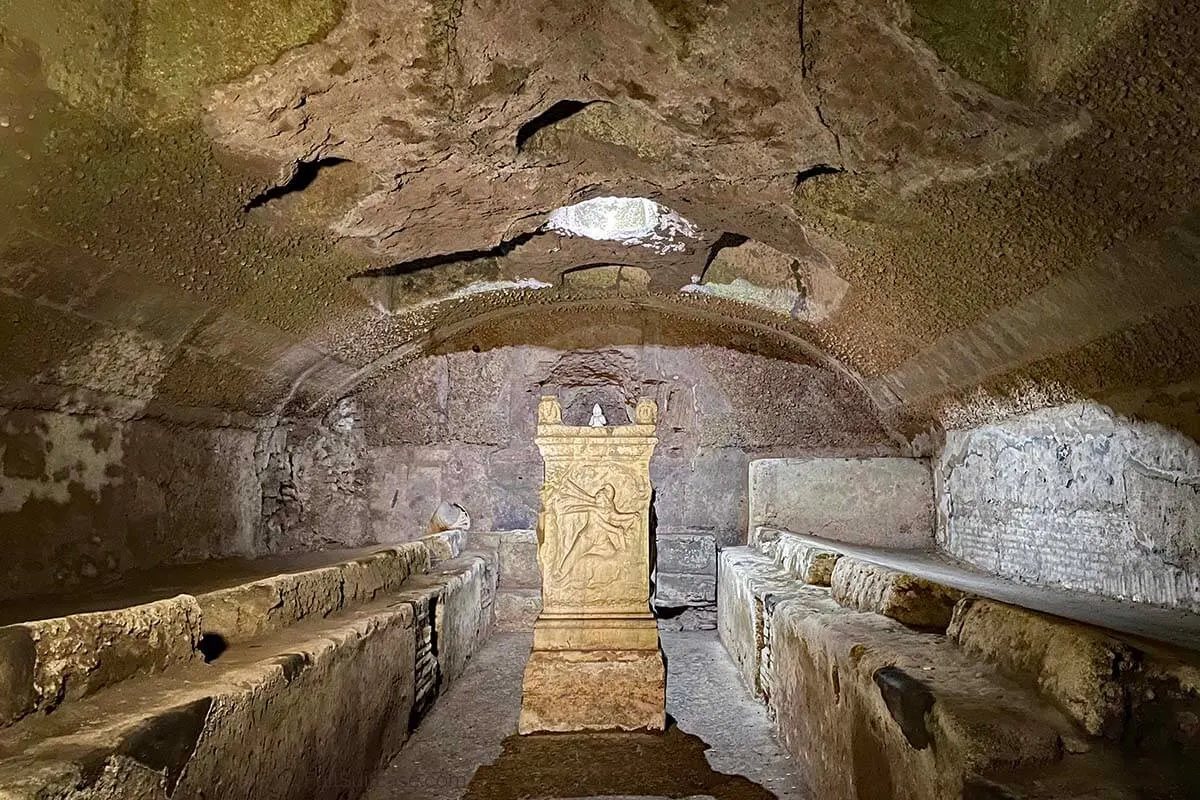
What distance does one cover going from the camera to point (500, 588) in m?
7.22

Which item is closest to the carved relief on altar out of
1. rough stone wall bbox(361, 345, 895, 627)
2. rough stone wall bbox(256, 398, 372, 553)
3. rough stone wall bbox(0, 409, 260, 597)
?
rough stone wall bbox(0, 409, 260, 597)

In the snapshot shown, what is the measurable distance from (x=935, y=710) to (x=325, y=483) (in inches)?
266

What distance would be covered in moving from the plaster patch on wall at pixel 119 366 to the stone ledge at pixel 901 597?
3782 millimetres

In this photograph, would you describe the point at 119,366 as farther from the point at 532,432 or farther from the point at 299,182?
the point at 532,432

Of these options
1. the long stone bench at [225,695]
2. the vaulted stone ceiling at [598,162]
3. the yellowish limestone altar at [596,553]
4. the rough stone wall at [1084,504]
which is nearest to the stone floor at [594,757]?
the long stone bench at [225,695]

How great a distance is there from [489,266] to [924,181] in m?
3.37

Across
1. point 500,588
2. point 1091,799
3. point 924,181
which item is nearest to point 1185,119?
point 924,181

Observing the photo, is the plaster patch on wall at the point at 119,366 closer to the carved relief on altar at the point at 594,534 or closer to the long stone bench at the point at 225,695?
A: the long stone bench at the point at 225,695

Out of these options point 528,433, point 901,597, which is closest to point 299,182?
point 901,597

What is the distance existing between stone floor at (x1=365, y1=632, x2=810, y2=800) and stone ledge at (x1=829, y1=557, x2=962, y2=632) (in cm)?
80

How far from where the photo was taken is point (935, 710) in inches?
79.4

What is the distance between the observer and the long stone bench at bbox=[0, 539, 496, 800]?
1737 mm

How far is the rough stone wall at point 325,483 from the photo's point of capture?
24.7 feet

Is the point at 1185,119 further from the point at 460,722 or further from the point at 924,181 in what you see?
the point at 460,722
